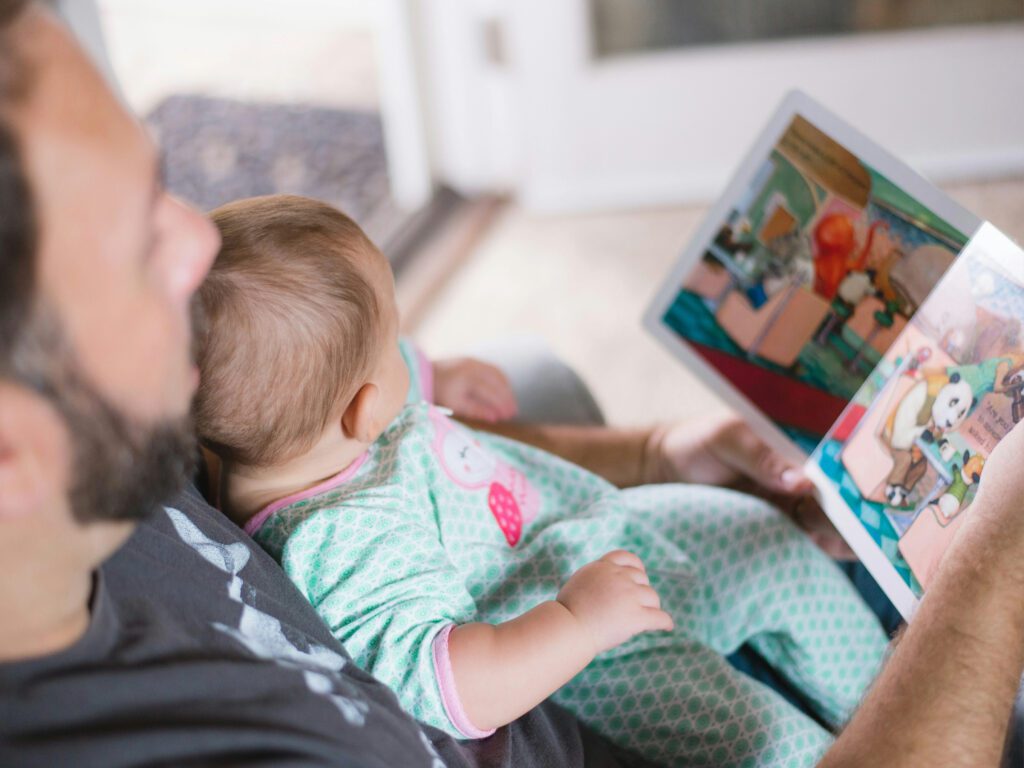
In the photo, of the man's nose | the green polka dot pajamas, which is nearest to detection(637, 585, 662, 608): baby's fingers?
the green polka dot pajamas

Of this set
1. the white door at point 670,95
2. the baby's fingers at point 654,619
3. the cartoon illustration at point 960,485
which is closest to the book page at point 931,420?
the cartoon illustration at point 960,485

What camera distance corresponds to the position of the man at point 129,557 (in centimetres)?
55

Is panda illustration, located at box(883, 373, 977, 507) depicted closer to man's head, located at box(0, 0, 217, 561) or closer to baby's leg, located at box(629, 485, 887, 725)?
baby's leg, located at box(629, 485, 887, 725)

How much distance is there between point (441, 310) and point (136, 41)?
1.71 m

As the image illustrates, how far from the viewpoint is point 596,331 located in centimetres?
231

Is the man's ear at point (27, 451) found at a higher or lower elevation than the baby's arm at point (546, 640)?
higher

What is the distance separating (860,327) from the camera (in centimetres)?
108

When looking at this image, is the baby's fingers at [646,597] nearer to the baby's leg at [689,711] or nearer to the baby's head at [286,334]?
the baby's leg at [689,711]

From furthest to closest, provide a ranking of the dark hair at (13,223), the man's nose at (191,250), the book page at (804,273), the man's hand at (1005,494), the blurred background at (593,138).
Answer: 1. the blurred background at (593,138)
2. the book page at (804,273)
3. the man's hand at (1005,494)
4. the man's nose at (191,250)
5. the dark hair at (13,223)

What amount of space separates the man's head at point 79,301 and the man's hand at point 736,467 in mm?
749

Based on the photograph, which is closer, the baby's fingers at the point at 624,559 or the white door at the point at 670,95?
the baby's fingers at the point at 624,559

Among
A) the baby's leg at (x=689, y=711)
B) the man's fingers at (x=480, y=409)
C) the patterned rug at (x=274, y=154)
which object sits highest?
the man's fingers at (x=480, y=409)

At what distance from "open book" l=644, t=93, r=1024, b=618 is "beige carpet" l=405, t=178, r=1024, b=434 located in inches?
33.5

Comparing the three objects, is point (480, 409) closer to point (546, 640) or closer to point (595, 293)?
point (546, 640)
